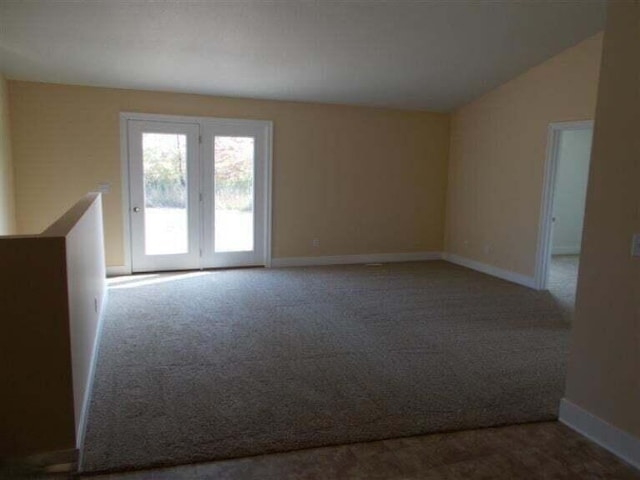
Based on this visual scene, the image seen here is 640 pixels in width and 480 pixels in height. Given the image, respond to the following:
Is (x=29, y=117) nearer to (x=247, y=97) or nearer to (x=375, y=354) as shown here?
(x=247, y=97)

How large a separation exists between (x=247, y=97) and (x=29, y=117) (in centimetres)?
254

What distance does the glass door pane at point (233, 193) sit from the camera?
646 centimetres

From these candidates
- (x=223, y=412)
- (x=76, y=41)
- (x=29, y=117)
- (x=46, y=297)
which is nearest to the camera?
(x=46, y=297)

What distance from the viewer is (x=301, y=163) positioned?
6.82 meters

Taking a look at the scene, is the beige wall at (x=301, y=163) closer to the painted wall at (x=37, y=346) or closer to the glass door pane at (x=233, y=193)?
the glass door pane at (x=233, y=193)

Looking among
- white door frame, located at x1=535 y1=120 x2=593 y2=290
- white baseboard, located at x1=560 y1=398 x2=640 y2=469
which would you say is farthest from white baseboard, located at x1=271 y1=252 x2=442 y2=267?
white baseboard, located at x1=560 y1=398 x2=640 y2=469

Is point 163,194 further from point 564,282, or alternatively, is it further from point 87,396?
point 564,282

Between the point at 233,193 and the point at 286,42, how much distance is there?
2.35 m

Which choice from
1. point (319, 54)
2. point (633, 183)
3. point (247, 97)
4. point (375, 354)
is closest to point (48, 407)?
point (375, 354)

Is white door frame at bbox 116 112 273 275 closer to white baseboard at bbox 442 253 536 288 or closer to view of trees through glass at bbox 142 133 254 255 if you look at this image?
view of trees through glass at bbox 142 133 254 255

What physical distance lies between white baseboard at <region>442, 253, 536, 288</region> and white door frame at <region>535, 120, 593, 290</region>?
0.16 metres

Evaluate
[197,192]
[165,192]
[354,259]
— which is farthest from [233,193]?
[354,259]

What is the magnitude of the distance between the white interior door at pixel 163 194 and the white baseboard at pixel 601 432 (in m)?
4.91

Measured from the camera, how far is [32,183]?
5.66 metres
